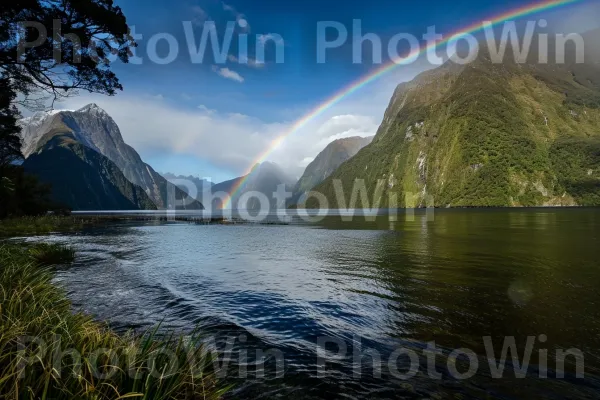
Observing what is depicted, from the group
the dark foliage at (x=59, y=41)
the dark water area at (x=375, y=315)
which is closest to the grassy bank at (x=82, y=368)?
the dark water area at (x=375, y=315)

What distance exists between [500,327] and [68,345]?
525 inches

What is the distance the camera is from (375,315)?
13.1m

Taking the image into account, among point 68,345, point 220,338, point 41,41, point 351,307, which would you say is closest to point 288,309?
point 351,307

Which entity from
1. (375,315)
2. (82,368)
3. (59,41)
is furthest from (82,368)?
(59,41)

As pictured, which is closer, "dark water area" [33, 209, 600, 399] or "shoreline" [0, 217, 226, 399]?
"shoreline" [0, 217, 226, 399]

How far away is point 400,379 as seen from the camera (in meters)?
7.84

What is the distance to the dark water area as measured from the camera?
303 inches

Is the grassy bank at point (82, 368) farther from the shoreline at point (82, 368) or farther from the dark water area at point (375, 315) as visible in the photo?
the dark water area at point (375, 315)

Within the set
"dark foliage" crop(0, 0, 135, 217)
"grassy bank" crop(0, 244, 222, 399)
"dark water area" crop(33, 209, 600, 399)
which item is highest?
"dark foliage" crop(0, 0, 135, 217)

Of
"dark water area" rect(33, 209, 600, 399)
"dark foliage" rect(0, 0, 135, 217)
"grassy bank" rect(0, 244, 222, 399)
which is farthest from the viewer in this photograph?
"dark foliage" rect(0, 0, 135, 217)

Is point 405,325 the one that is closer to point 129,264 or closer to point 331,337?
point 331,337

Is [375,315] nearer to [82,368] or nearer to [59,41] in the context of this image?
[82,368]

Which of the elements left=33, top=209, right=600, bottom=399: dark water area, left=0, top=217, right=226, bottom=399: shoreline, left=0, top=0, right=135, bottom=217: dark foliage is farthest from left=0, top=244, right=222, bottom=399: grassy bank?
left=0, top=0, right=135, bottom=217: dark foliage

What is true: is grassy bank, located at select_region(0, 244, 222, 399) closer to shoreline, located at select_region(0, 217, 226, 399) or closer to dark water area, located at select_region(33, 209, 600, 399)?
shoreline, located at select_region(0, 217, 226, 399)
